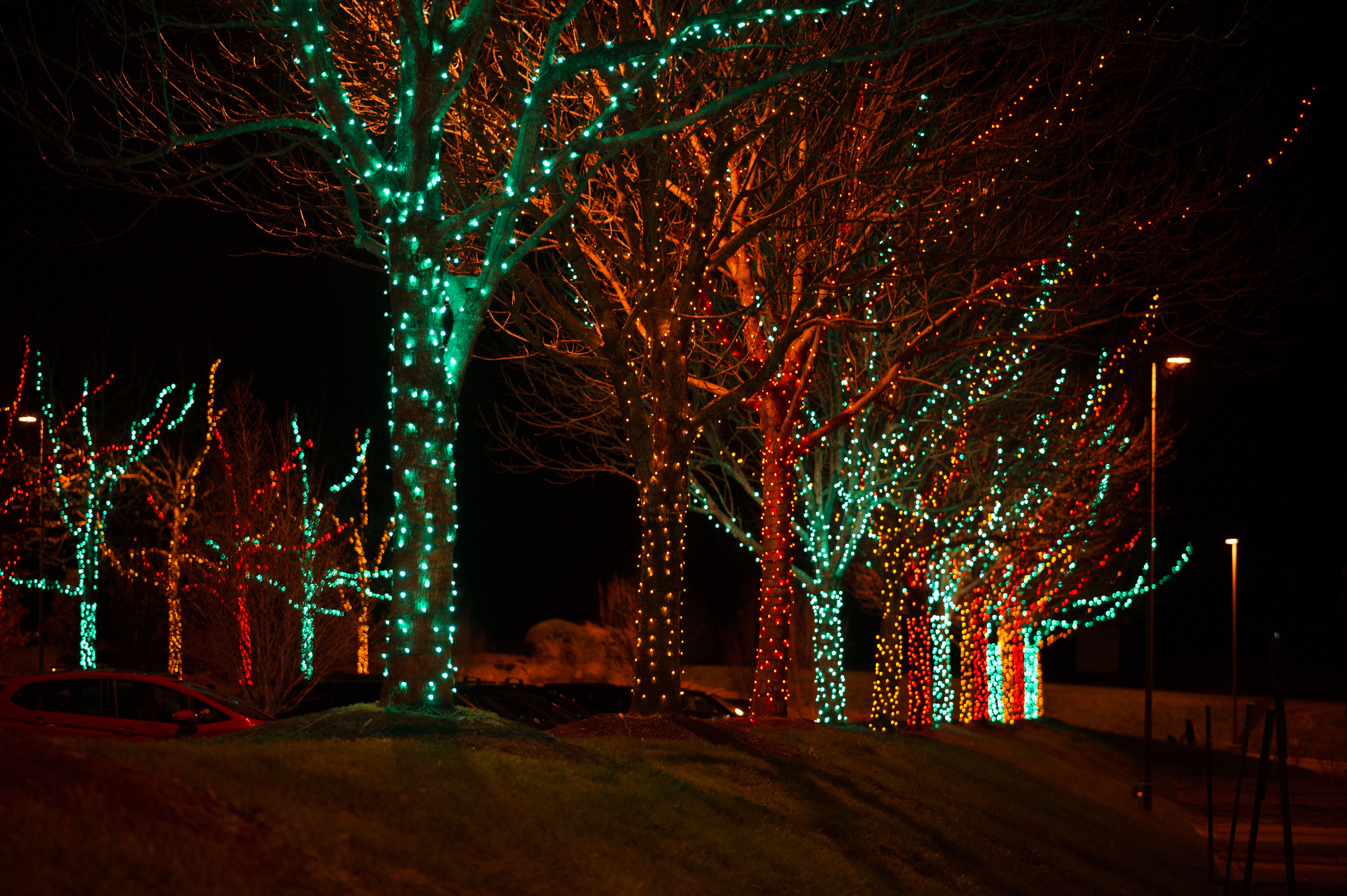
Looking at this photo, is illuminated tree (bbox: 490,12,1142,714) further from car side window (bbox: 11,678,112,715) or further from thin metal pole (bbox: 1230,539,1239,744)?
thin metal pole (bbox: 1230,539,1239,744)

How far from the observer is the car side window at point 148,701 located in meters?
15.2

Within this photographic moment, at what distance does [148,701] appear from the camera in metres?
15.3

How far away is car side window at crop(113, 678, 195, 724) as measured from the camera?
15.2 metres

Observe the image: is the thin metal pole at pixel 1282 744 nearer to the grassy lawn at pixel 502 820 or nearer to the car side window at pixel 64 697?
the grassy lawn at pixel 502 820

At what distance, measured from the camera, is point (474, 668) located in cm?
3972

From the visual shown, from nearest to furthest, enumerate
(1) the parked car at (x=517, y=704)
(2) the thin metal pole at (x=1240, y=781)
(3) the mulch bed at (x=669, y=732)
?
(2) the thin metal pole at (x=1240, y=781)
(3) the mulch bed at (x=669, y=732)
(1) the parked car at (x=517, y=704)

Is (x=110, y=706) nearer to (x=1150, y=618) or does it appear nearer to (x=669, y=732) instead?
(x=669, y=732)

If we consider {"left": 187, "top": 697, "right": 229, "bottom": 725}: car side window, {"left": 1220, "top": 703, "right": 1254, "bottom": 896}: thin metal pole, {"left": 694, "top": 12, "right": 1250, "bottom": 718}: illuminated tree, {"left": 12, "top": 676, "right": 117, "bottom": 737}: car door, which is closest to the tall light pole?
{"left": 694, "top": 12, "right": 1250, "bottom": 718}: illuminated tree

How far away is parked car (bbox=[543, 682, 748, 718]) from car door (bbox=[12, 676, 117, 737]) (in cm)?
941

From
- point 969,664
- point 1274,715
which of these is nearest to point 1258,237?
point 1274,715

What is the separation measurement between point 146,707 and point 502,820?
30.5 feet

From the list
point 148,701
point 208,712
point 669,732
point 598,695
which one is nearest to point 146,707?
point 148,701

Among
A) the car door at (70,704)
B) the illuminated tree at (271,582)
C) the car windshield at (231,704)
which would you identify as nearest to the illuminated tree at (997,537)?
the illuminated tree at (271,582)

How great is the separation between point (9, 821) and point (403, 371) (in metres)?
6.07
